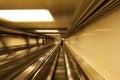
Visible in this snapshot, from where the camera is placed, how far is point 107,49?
108 inches

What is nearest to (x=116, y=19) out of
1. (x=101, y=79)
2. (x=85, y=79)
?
(x=101, y=79)

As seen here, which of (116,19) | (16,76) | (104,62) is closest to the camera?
(116,19)

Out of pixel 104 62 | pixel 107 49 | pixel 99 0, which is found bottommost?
pixel 104 62

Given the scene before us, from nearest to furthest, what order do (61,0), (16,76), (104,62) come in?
(104,62) < (61,0) < (16,76)

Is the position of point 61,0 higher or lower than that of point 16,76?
higher

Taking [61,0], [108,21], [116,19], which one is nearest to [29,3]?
[61,0]

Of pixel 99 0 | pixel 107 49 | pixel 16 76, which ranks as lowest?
pixel 16 76

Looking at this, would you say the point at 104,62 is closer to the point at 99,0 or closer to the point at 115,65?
the point at 115,65

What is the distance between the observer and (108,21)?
2.72 meters

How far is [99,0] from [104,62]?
1460 mm

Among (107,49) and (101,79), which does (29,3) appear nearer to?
(107,49)

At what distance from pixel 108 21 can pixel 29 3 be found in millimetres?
2254

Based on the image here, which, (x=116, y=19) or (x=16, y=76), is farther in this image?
(x=16, y=76)

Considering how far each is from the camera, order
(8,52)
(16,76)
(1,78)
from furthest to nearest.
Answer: (8,52) → (16,76) → (1,78)
